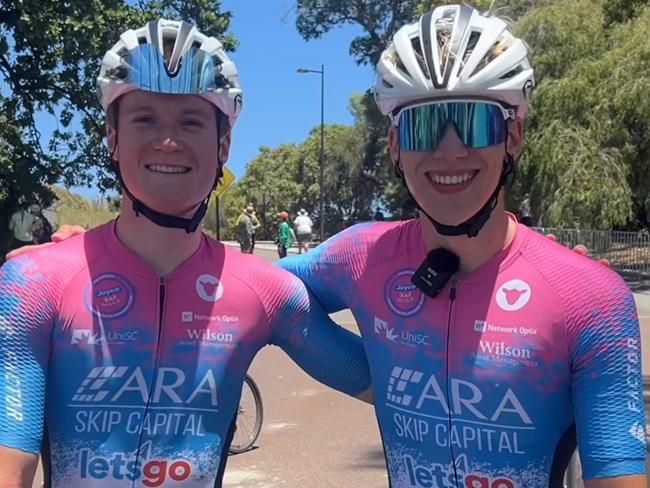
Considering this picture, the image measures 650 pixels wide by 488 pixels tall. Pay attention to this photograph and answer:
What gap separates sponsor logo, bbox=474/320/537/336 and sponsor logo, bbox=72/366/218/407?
83cm

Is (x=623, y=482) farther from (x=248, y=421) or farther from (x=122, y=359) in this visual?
(x=248, y=421)

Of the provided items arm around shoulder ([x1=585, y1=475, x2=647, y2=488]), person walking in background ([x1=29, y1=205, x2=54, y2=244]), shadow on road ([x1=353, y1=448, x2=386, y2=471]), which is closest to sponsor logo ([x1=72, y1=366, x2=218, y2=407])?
arm around shoulder ([x1=585, y1=475, x2=647, y2=488])

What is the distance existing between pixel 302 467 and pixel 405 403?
3758 mm

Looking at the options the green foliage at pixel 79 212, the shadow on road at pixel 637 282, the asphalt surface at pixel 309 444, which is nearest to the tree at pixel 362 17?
the green foliage at pixel 79 212

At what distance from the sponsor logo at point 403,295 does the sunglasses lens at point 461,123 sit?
416 mm

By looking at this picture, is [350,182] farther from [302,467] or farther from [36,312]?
[36,312]

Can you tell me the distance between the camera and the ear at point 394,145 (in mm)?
2457

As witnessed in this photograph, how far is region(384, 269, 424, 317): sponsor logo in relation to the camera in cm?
245

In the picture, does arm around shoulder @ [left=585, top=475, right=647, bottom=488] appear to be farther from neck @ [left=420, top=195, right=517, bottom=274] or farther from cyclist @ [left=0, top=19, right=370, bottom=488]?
cyclist @ [left=0, top=19, right=370, bottom=488]

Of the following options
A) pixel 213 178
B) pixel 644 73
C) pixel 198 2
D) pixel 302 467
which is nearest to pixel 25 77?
pixel 198 2

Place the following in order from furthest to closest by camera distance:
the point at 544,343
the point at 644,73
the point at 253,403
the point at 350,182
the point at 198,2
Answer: the point at 350,182, the point at 198,2, the point at 644,73, the point at 253,403, the point at 544,343

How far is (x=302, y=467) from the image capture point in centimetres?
595

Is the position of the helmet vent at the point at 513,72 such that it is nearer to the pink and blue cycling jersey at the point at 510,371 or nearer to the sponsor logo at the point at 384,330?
the pink and blue cycling jersey at the point at 510,371

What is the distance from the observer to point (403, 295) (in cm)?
248
